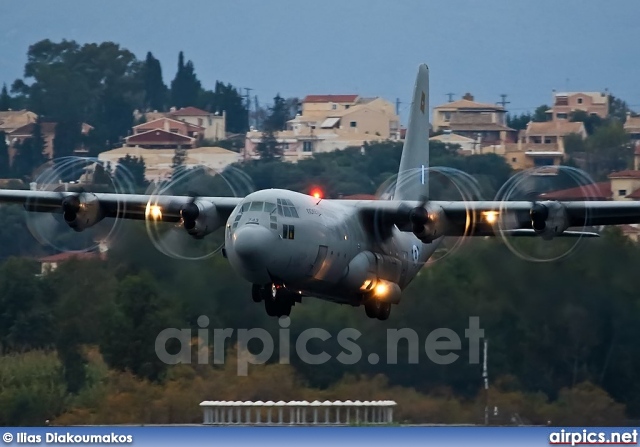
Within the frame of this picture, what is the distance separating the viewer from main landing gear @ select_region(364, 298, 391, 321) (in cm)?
2752

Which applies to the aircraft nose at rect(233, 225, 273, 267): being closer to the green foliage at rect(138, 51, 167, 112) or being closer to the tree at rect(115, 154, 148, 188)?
the tree at rect(115, 154, 148, 188)

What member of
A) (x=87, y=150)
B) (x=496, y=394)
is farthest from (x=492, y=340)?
(x=87, y=150)

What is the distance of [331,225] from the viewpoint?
25922 mm

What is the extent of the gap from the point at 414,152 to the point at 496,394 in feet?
18.4

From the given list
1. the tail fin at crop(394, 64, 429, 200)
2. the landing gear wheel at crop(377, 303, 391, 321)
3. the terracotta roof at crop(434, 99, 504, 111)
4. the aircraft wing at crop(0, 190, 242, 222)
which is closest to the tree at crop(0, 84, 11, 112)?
the terracotta roof at crop(434, 99, 504, 111)

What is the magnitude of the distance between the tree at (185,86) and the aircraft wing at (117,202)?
61774mm

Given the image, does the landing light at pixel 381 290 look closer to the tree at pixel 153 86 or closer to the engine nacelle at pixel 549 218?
the engine nacelle at pixel 549 218

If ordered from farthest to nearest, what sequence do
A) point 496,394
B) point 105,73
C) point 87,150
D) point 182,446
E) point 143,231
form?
1. point 105,73
2. point 87,150
3. point 143,231
4. point 496,394
5. point 182,446

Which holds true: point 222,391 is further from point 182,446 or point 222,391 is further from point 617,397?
point 617,397

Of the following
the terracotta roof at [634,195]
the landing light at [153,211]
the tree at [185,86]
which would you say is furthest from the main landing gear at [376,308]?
the tree at [185,86]

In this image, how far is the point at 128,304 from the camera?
3241 centimetres

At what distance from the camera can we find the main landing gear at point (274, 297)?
26.2 meters

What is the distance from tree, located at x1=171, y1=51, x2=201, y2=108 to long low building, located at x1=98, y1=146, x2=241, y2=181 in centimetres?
2451

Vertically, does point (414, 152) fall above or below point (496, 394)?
above
